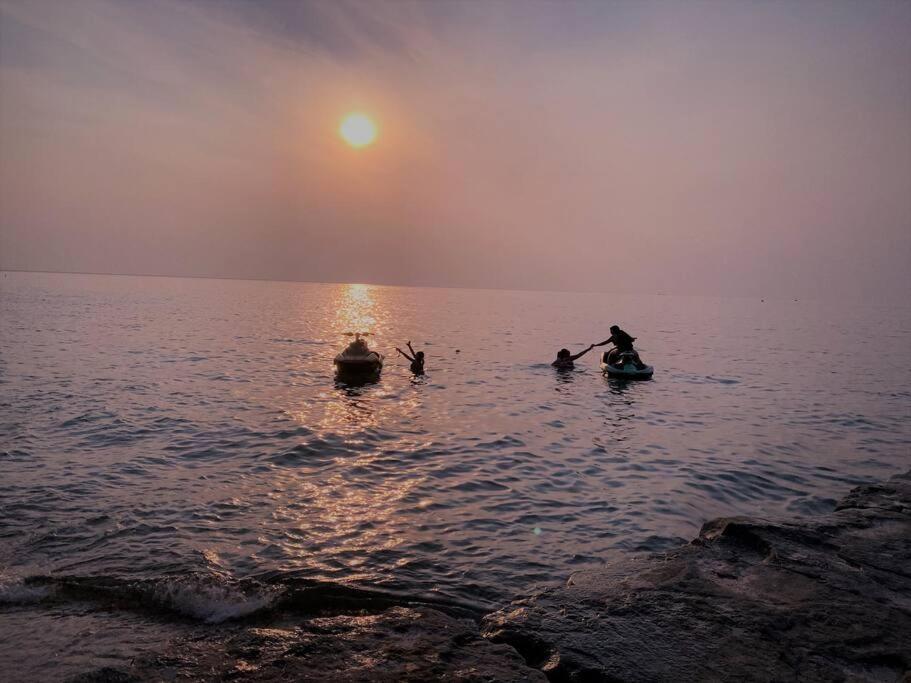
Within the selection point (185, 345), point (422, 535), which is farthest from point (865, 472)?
point (185, 345)

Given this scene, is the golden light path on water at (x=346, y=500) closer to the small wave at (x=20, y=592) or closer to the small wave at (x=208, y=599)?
the small wave at (x=208, y=599)

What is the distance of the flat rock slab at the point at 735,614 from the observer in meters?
5.59

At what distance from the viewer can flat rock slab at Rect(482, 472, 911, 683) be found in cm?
559

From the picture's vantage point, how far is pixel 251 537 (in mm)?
9461

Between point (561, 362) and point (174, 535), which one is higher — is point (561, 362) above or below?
above

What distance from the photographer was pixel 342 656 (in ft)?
17.9

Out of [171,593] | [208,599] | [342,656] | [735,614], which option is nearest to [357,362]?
[171,593]

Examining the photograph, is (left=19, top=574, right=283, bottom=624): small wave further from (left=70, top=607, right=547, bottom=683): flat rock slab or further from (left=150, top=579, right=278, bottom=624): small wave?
(left=70, top=607, right=547, bottom=683): flat rock slab

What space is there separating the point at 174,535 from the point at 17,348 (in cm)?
3394

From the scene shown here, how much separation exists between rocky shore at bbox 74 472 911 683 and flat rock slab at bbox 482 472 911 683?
2cm

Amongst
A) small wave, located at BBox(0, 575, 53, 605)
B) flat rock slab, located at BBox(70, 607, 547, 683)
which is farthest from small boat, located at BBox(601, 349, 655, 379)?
small wave, located at BBox(0, 575, 53, 605)

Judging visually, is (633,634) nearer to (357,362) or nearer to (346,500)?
(346,500)

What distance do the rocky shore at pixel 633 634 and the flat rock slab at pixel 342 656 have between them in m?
0.02

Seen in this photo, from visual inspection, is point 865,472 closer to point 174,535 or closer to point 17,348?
point 174,535
